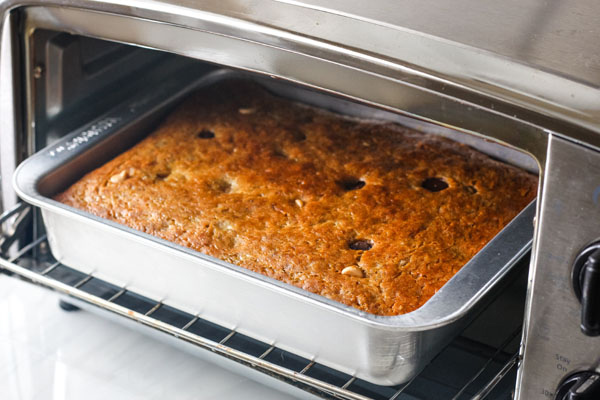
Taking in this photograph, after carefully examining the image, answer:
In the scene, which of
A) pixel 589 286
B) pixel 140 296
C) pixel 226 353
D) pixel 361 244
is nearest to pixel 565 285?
pixel 589 286

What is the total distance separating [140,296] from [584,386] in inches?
21.3

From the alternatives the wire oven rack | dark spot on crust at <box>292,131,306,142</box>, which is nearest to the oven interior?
the wire oven rack

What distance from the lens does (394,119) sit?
1066 millimetres

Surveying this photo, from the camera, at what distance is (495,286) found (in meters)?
0.75

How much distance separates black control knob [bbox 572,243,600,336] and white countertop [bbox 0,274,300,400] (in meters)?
0.44

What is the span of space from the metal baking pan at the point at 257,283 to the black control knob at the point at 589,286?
0.10 meters

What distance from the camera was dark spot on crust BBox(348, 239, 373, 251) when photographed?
33.8 inches

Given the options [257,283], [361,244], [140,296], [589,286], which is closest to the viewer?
[589,286]

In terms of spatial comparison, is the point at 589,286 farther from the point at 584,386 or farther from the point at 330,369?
the point at 330,369

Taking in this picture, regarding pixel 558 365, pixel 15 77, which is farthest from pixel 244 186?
pixel 558 365

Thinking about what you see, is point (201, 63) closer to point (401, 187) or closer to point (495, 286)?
point (401, 187)

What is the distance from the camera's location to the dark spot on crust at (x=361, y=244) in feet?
2.81

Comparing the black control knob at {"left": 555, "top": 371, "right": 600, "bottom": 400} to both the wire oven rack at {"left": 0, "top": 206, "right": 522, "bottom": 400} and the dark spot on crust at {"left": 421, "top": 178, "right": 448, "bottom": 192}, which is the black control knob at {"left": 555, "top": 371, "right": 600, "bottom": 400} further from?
the dark spot on crust at {"left": 421, "top": 178, "right": 448, "bottom": 192}

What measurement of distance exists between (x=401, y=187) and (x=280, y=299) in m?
0.24
